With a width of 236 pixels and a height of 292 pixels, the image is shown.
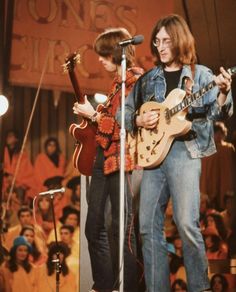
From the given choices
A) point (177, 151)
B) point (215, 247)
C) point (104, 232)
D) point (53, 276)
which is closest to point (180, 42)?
point (177, 151)

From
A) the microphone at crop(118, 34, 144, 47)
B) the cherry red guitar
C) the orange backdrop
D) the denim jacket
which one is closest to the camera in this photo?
the denim jacket

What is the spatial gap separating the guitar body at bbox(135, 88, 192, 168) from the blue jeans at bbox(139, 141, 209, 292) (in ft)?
0.16

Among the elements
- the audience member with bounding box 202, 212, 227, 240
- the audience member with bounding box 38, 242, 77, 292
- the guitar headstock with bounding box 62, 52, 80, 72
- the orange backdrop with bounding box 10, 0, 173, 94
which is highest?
the orange backdrop with bounding box 10, 0, 173, 94

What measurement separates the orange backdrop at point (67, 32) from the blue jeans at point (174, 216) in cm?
210

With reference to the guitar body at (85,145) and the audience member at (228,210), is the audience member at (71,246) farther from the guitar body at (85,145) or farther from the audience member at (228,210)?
the audience member at (228,210)

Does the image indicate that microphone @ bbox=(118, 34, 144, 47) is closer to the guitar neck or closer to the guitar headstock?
the guitar neck

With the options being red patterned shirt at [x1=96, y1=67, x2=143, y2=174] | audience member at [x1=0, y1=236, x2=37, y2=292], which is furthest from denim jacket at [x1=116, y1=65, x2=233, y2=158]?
audience member at [x1=0, y1=236, x2=37, y2=292]

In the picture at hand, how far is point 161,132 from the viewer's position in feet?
8.87

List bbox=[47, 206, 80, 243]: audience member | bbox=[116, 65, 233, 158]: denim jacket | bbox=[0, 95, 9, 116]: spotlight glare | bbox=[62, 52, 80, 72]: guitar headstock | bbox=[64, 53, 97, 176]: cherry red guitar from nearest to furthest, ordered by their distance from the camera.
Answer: bbox=[116, 65, 233, 158]: denim jacket, bbox=[64, 53, 97, 176]: cherry red guitar, bbox=[62, 52, 80, 72]: guitar headstock, bbox=[0, 95, 9, 116]: spotlight glare, bbox=[47, 206, 80, 243]: audience member

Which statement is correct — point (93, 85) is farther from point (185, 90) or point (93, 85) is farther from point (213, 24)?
point (185, 90)

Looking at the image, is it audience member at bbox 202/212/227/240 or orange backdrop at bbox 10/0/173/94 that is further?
orange backdrop at bbox 10/0/173/94

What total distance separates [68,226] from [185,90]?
2.23m

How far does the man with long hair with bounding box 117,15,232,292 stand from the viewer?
2.43 m

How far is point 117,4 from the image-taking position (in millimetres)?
4668
